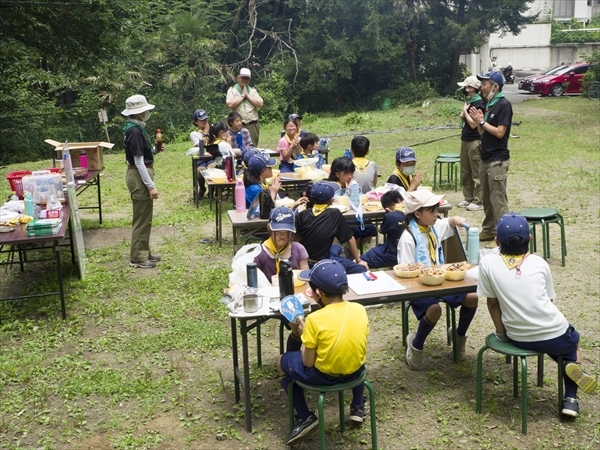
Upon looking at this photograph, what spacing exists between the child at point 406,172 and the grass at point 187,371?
67.0 inches

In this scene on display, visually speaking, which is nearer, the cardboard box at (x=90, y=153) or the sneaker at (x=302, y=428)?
the sneaker at (x=302, y=428)

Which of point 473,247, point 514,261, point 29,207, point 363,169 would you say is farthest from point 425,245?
point 29,207

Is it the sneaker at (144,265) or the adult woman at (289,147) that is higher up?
the adult woman at (289,147)

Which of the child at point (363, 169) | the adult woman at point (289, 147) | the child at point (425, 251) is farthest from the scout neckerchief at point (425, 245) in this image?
the adult woman at point (289, 147)

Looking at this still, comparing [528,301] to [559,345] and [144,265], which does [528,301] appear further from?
[144,265]

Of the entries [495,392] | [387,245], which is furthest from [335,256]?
[495,392]

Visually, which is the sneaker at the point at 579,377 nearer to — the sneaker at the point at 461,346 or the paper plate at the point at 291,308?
the sneaker at the point at 461,346

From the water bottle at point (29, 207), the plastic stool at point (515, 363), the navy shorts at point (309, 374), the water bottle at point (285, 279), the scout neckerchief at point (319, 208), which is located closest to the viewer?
the navy shorts at point (309, 374)

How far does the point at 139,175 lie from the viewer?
7.95 meters

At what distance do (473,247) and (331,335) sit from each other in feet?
5.97

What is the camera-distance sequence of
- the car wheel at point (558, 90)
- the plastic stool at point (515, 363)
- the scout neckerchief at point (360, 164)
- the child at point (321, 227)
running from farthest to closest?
the car wheel at point (558, 90)
the scout neckerchief at point (360, 164)
the child at point (321, 227)
the plastic stool at point (515, 363)

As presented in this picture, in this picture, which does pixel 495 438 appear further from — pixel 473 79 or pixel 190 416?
pixel 473 79

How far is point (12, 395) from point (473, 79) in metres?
7.63

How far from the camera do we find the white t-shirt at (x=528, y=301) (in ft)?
14.8
